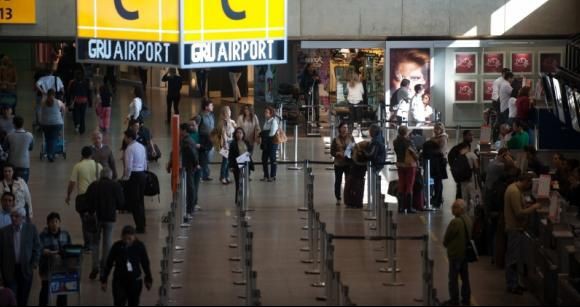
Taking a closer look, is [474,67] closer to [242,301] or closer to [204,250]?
[204,250]

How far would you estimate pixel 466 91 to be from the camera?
3575 cm

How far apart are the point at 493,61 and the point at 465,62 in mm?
684

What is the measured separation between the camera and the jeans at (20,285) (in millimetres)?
17500

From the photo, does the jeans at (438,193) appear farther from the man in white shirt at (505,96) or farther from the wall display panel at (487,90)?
the wall display panel at (487,90)

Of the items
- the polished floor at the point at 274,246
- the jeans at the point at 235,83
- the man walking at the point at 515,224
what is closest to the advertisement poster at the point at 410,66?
the polished floor at the point at 274,246

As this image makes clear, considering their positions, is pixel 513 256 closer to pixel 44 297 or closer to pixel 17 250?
pixel 44 297

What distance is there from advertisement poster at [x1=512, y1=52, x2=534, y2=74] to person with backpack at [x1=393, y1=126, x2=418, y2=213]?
1184 centimetres

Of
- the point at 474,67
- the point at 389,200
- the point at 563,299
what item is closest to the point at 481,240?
the point at 563,299

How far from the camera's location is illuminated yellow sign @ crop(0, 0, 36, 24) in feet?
109

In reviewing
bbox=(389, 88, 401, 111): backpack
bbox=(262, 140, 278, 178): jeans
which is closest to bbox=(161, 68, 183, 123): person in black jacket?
bbox=(389, 88, 401, 111): backpack

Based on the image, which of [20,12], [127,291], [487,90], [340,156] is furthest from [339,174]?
[20,12]

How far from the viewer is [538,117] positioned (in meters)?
28.0

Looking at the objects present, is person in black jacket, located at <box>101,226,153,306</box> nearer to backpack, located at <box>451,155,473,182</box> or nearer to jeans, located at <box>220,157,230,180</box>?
backpack, located at <box>451,155,473,182</box>

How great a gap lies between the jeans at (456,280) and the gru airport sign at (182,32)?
3.17 metres
